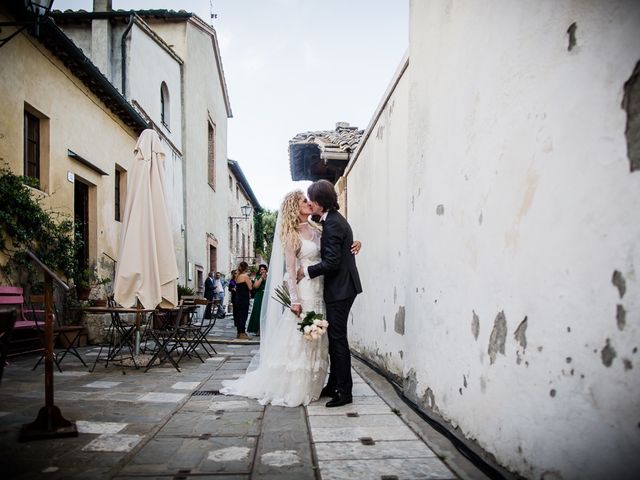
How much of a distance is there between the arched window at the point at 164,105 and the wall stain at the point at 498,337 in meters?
14.1

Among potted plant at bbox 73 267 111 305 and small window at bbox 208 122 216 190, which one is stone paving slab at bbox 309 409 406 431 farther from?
small window at bbox 208 122 216 190

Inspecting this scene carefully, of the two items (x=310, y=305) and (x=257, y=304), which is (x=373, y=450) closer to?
(x=310, y=305)

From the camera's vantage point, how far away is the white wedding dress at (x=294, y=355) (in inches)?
160

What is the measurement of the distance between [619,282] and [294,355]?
9.57 ft

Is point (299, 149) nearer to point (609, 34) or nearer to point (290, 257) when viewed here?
point (290, 257)

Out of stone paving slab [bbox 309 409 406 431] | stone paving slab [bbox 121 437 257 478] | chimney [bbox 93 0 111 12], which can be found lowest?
stone paving slab [bbox 309 409 406 431]

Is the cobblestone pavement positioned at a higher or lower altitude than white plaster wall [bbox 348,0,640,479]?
lower

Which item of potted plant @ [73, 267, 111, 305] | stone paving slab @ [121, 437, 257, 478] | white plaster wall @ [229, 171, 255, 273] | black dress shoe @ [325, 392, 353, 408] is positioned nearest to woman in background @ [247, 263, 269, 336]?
potted plant @ [73, 267, 111, 305]

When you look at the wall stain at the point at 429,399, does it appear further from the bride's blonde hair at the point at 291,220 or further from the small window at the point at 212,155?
the small window at the point at 212,155

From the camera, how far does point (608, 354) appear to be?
5.48 ft

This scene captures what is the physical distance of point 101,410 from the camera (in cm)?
372

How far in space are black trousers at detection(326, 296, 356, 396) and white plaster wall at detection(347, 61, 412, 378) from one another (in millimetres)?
632

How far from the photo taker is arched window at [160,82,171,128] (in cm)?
1497

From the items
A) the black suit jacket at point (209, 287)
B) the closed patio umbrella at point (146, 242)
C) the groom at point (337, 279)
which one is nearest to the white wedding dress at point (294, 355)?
the groom at point (337, 279)
